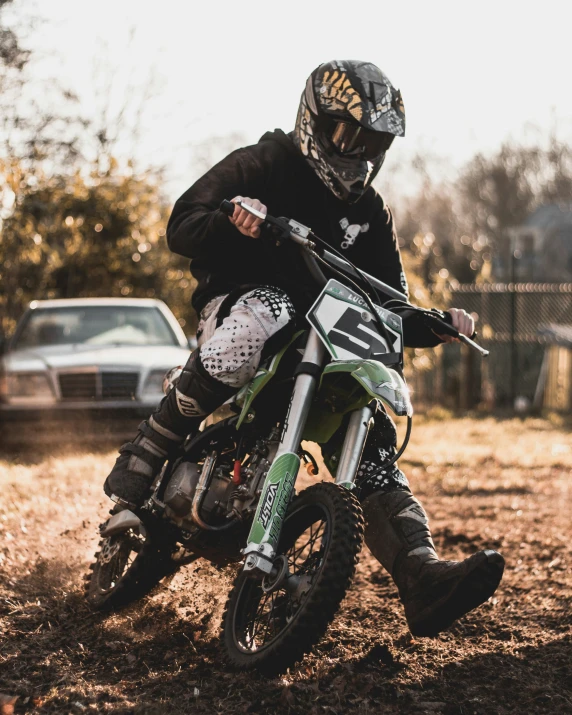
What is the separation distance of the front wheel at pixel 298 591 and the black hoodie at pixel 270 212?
0.85 meters

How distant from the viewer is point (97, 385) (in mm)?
9211

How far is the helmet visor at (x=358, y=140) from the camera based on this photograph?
375 cm

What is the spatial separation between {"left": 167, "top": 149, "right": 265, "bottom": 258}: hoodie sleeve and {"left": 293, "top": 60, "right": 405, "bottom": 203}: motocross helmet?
225 millimetres

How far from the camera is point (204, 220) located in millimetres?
3725

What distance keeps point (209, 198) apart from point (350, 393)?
1.00 meters

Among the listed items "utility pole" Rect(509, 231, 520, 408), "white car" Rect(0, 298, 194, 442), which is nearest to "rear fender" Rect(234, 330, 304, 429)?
"white car" Rect(0, 298, 194, 442)

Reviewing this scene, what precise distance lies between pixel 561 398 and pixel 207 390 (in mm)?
13120

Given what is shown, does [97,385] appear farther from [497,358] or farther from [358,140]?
[497,358]

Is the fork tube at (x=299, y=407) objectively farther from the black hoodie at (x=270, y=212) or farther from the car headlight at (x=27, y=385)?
the car headlight at (x=27, y=385)

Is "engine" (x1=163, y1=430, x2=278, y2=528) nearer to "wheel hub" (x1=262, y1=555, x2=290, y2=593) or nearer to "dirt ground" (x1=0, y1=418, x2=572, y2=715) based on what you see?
"wheel hub" (x1=262, y1=555, x2=290, y2=593)

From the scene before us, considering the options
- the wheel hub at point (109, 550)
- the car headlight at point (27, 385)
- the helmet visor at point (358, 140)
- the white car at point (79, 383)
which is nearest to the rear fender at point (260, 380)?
the helmet visor at point (358, 140)

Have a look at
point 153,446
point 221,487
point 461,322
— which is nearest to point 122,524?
point 153,446

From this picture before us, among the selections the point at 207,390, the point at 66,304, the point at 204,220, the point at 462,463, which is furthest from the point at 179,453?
the point at 66,304

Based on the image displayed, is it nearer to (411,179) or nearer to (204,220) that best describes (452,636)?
(204,220)
